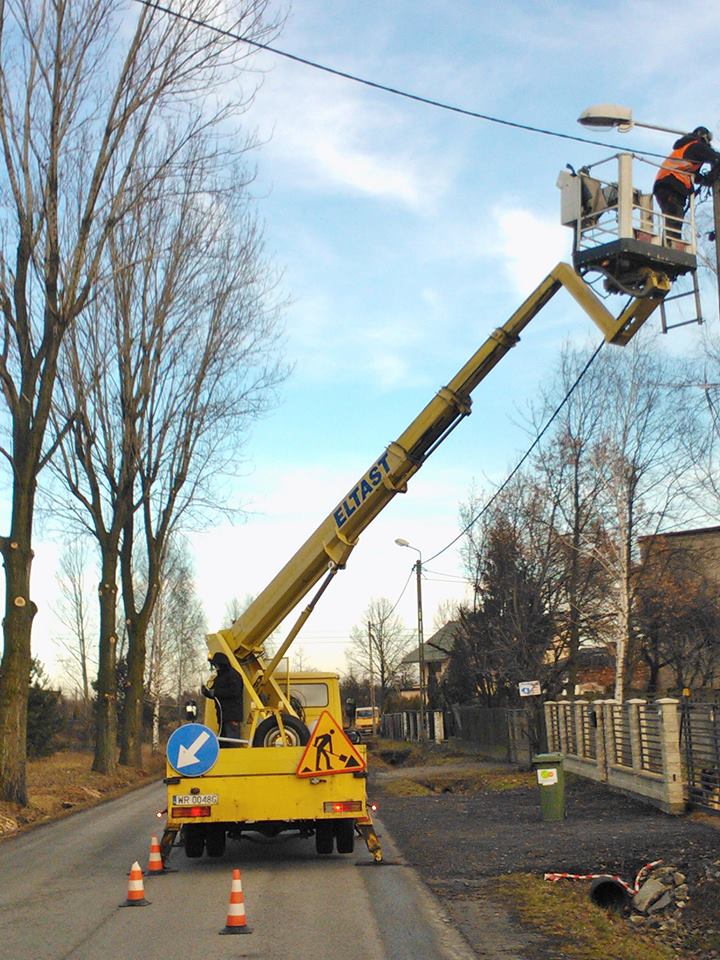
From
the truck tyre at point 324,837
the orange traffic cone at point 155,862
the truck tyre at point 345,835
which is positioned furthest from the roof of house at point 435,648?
the orange traffic cone at point 155,862

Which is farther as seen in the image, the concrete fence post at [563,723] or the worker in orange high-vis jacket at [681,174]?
the concrete fence post at [563,723]

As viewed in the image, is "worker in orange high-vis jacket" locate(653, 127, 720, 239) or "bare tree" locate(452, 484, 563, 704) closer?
"worker in orange high-vis jacket" locate(653, 127, 720, 239)

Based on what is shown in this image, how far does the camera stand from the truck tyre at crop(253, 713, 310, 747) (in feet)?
44.2

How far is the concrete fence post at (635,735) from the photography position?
723 inches

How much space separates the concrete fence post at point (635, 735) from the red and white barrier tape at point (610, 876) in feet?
24.1

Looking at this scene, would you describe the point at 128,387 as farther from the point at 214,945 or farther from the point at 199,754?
the point at 214,945

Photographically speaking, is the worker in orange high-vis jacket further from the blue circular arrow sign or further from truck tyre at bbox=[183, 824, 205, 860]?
truck tyre at bbox=[183, 824, 205, 860]

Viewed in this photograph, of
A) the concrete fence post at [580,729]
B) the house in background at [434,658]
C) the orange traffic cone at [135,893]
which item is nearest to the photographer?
the orange traffic cone at [135,893]

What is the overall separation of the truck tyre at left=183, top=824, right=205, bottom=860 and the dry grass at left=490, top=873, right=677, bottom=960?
383 centimetres

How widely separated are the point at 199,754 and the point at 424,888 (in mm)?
2950

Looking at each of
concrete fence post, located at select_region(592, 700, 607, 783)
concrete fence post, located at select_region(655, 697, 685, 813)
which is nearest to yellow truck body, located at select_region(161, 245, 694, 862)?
concrete fence post, located at select_region(655, 697, 685, 813)

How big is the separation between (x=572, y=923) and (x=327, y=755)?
401cm

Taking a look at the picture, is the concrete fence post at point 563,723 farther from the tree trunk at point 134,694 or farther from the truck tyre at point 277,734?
the truck tyre at point 277,734

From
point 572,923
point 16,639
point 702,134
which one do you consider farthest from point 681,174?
point 16,639
